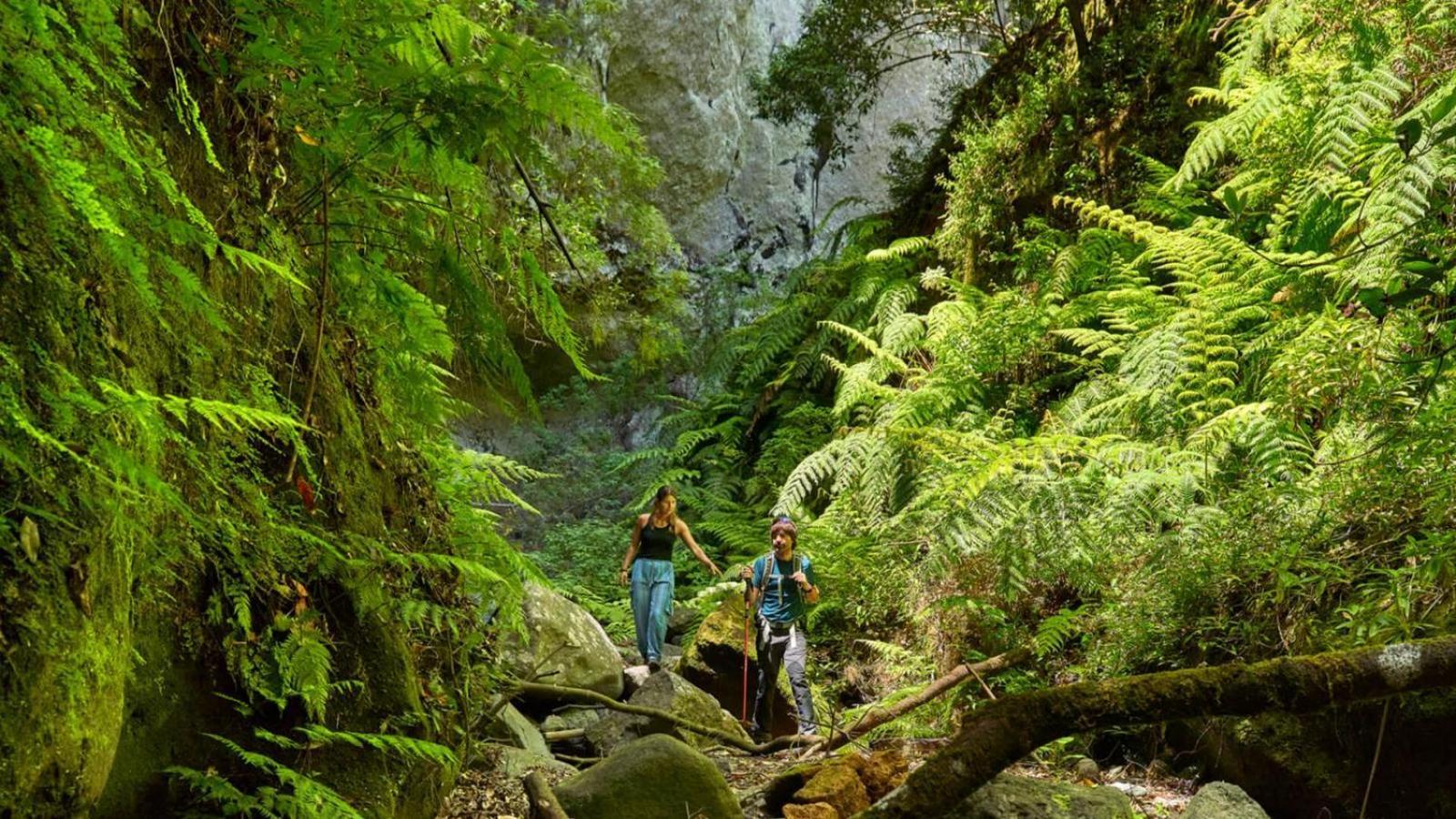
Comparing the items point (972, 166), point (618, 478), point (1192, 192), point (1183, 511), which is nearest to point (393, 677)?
point (1183, 511)

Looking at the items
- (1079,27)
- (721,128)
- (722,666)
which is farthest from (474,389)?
(721,128)

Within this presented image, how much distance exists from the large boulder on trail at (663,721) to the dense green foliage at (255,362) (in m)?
1.47

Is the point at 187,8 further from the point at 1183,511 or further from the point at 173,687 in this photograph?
the point at 1183,511

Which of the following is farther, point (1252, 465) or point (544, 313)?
point (1252, 465)

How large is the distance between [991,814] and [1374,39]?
289 centimetres

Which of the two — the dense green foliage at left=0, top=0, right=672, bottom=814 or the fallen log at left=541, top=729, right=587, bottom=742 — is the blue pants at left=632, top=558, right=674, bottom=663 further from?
the dense green foliage at left=0, top=0, right=672, bottom=814

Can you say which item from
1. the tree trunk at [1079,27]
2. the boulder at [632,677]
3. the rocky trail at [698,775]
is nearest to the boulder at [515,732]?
the rocky trail at [698,775]

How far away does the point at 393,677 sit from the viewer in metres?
2.31

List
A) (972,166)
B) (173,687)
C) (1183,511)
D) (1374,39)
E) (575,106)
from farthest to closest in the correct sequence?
(972,166) < (1183,511) < (1374,39) < (575,106) < (173,687)

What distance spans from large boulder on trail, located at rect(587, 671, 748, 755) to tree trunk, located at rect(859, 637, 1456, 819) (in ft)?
9.01

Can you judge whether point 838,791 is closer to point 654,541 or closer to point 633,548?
point 654,541

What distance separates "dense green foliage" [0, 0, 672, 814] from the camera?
122 cm

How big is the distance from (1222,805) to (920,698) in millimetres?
1378

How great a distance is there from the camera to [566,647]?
568cm
